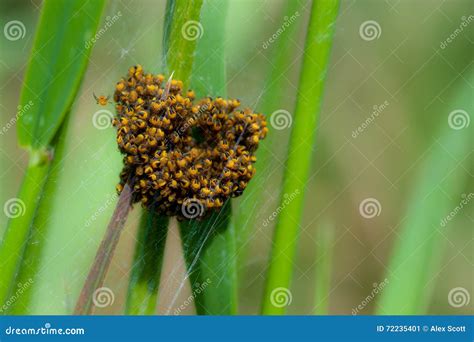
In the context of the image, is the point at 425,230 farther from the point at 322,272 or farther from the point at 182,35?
the point at 182,35

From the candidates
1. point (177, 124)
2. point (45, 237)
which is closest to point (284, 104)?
point (177, 124)

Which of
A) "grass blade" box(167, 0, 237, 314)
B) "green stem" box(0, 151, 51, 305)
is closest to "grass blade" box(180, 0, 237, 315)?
"grass blade" box(167, 0, 237, 314)

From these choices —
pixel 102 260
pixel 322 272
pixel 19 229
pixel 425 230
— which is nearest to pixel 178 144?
pixel 102 260

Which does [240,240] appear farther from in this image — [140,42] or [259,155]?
[140,42]

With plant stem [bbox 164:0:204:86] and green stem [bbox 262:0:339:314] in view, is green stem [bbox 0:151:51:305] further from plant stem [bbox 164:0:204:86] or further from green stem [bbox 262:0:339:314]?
green stem [bbox 262:0:339:314]

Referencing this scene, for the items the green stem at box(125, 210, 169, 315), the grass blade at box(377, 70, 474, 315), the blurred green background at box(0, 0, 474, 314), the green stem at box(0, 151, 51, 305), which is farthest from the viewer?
the grass blade at box(377, 70, 474, 315)

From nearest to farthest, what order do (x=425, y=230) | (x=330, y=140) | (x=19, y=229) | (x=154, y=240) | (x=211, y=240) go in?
(x=19, y=229)
(x=154, y=240)
(x=211, y=240)
(x=425, y=230)
(x=330, y=140)
